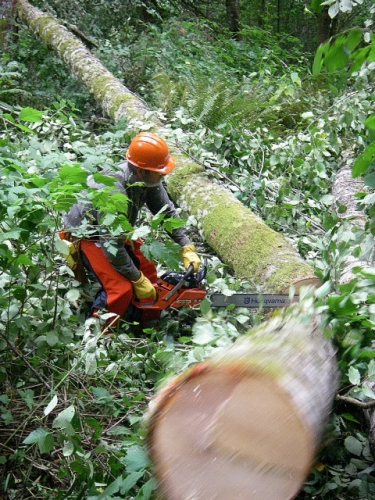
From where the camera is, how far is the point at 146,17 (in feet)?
37.1

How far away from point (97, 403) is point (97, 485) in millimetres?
579

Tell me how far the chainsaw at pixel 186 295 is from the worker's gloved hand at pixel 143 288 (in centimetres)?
5

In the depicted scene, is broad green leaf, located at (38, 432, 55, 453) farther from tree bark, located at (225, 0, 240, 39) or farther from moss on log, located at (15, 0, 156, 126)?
tree bark, located at (225, 0, 240, 39)

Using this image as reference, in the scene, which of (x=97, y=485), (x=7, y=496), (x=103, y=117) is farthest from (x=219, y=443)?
(x=103, y=117)

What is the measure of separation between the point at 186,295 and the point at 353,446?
1899 mm

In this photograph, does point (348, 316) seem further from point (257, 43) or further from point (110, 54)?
point (257, 43)

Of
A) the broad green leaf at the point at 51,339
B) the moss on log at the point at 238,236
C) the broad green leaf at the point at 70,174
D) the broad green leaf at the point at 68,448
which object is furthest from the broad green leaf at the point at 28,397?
the moss on log at the point at 238,236

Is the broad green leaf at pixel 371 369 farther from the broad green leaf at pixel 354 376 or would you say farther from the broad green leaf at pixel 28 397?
the broad green leaf at pixel 28 397

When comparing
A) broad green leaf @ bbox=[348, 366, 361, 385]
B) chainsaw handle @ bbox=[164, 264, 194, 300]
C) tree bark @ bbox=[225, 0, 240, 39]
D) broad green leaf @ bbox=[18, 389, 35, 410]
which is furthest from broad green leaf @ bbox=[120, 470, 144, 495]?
tree bark @ bbox=[225, 0, 240, 39]

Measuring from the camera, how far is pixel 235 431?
1.49 meters

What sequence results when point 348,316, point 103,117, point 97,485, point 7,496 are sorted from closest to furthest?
point 348,316 < point 97,485 < point 7,496 < point 103,117

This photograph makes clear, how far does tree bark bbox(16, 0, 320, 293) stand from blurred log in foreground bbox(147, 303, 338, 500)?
196cm

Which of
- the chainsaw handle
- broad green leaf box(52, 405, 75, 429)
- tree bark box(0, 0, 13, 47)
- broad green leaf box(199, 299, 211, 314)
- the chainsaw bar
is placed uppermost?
broad green leaf box(199, 299, 211, 314)

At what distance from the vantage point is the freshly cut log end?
1478mm
